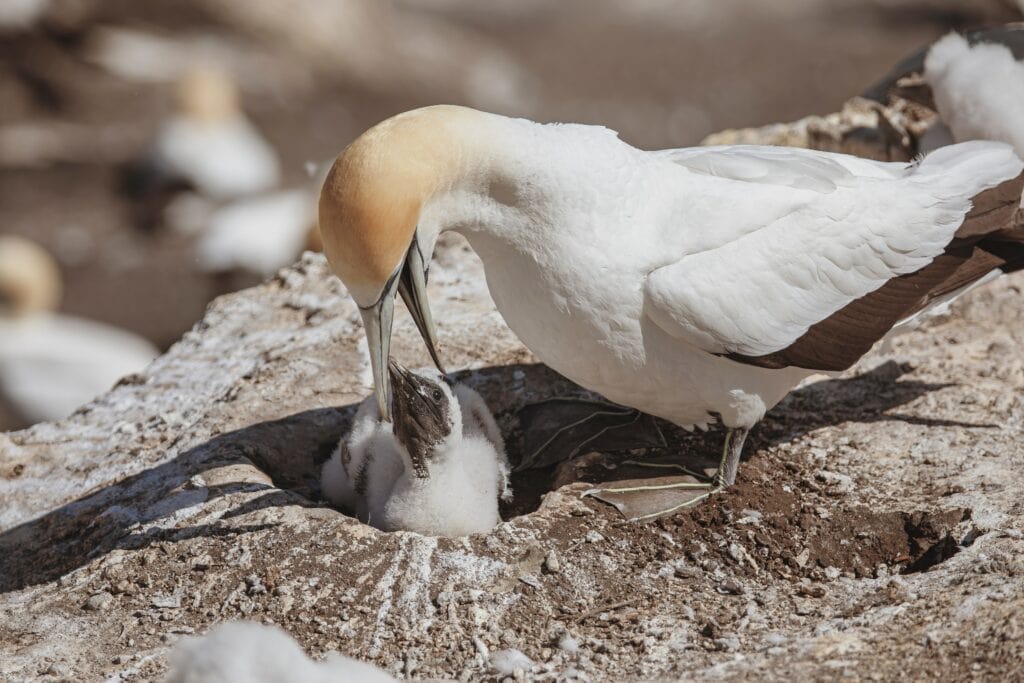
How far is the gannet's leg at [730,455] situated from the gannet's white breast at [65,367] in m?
5.18

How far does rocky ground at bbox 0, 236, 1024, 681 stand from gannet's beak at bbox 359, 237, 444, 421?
582 mm

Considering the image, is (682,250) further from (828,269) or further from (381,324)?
(381,324)

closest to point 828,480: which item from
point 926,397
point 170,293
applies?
point 926,397

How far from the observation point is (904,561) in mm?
3955

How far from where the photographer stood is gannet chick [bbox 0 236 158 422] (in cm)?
866

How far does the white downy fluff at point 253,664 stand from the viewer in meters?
2.93

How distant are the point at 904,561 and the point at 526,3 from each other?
13.0m

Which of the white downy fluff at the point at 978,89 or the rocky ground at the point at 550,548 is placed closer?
the rocky ground at the point at 550,548

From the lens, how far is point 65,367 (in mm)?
8859

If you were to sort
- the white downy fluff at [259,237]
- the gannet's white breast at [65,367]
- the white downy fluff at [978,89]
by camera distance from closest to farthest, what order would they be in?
1. the white downy fluff at [978,89]
2. the gannet's white breast at [65,367]
3. the white downy fluff at [259,237]

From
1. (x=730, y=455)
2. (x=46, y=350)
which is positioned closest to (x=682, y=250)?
(x=730, y=455)

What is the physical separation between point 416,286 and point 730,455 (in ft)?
4.32

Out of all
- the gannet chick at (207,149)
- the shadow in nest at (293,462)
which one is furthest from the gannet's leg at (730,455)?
the gannet chick at (207,149)

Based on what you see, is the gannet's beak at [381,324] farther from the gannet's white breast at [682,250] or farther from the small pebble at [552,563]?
the small pebble at [552,563]
